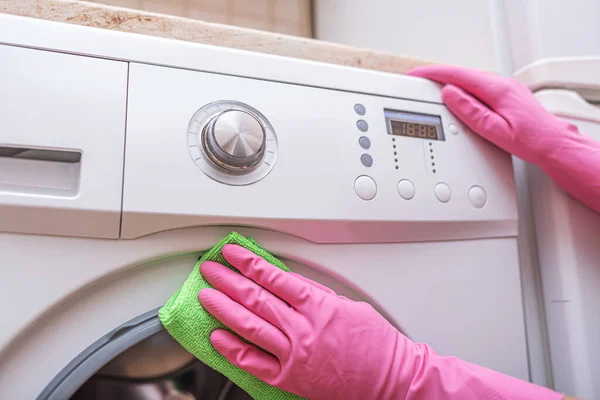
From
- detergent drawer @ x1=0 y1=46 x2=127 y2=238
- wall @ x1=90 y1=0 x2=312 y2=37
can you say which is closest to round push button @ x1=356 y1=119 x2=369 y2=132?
detergent drawer @ x1=0 y1=46 x2=127 y2=238

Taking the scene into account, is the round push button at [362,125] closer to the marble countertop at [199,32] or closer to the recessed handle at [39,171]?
the marble countertop at [199,32]

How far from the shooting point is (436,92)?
25.0 inches

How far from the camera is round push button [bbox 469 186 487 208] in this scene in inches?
23.0

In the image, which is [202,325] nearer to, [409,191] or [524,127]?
[409,191]

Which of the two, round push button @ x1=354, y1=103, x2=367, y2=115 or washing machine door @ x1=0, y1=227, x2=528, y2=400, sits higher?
round push button @ x1=354, y1=103, x2=367, y2=115

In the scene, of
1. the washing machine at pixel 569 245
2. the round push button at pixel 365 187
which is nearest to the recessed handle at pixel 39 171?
the round push button at pixel 365 187

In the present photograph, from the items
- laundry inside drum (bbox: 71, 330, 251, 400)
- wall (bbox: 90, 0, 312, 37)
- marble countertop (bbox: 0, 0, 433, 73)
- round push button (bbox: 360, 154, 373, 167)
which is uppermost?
wall (bbox: 90, 0, 312, 37)

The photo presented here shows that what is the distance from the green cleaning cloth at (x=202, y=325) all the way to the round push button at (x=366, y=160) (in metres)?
0.17

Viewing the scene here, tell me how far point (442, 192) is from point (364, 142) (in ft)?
0.40

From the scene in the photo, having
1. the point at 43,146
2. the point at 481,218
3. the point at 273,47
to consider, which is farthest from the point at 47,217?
the point at 481,218

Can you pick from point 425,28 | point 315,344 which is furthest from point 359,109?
point 425,28

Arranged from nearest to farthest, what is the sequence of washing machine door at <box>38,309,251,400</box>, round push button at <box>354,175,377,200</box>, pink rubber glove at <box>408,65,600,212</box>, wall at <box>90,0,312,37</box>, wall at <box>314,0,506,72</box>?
washing machine door at <box>38,309,251,400</box> < round push button at <box>354,175,377,200</box> < pink rubber glove at <box>408,65,600,212</box> < wall at <box>314,0,506,72</box> < wall at <box>90,0,312,37</box>

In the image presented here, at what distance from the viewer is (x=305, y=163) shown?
50 cm

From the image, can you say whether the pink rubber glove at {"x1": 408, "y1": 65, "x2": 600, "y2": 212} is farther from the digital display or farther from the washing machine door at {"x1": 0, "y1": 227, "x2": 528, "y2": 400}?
the washing machine door at {"x1": 0, "y1": 227, "x2": 528, "y2": 400}
